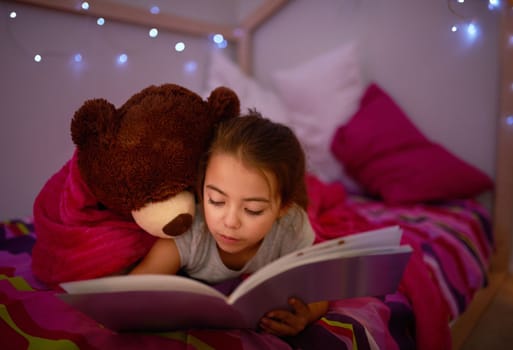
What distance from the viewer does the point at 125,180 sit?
0.55 metres

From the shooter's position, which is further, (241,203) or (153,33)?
(153,33)

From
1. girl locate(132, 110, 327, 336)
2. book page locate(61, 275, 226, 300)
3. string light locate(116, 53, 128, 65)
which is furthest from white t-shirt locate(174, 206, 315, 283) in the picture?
string light locate(116, 53, 128, 65)

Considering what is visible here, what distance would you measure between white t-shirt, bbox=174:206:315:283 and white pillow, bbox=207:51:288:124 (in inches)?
29.6

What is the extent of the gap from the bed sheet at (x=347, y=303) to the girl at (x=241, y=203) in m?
0.05

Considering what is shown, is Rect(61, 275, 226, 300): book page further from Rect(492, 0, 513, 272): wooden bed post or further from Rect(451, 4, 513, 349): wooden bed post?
Rect(492, 0, 513, 272): wooden bed post

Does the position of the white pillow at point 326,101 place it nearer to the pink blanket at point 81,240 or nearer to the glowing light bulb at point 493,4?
the glowing light bulb at point 493,4

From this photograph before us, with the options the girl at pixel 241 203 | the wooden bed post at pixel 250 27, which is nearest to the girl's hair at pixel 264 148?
the girl at pixel 241 203

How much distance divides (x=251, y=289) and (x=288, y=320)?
12 centimetres

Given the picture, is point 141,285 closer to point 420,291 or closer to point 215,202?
point 215,202

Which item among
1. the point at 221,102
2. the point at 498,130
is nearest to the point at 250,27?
the point at 498,130

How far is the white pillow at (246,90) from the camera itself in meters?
1.43

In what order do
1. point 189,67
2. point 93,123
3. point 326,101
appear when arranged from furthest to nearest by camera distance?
point 326,101 < point 189,67 < point 93,123

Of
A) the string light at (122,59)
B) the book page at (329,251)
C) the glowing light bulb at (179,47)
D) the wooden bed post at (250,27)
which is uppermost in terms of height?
the wooden bed post at (250,27)

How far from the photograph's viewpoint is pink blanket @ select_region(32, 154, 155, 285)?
62 centimetres
